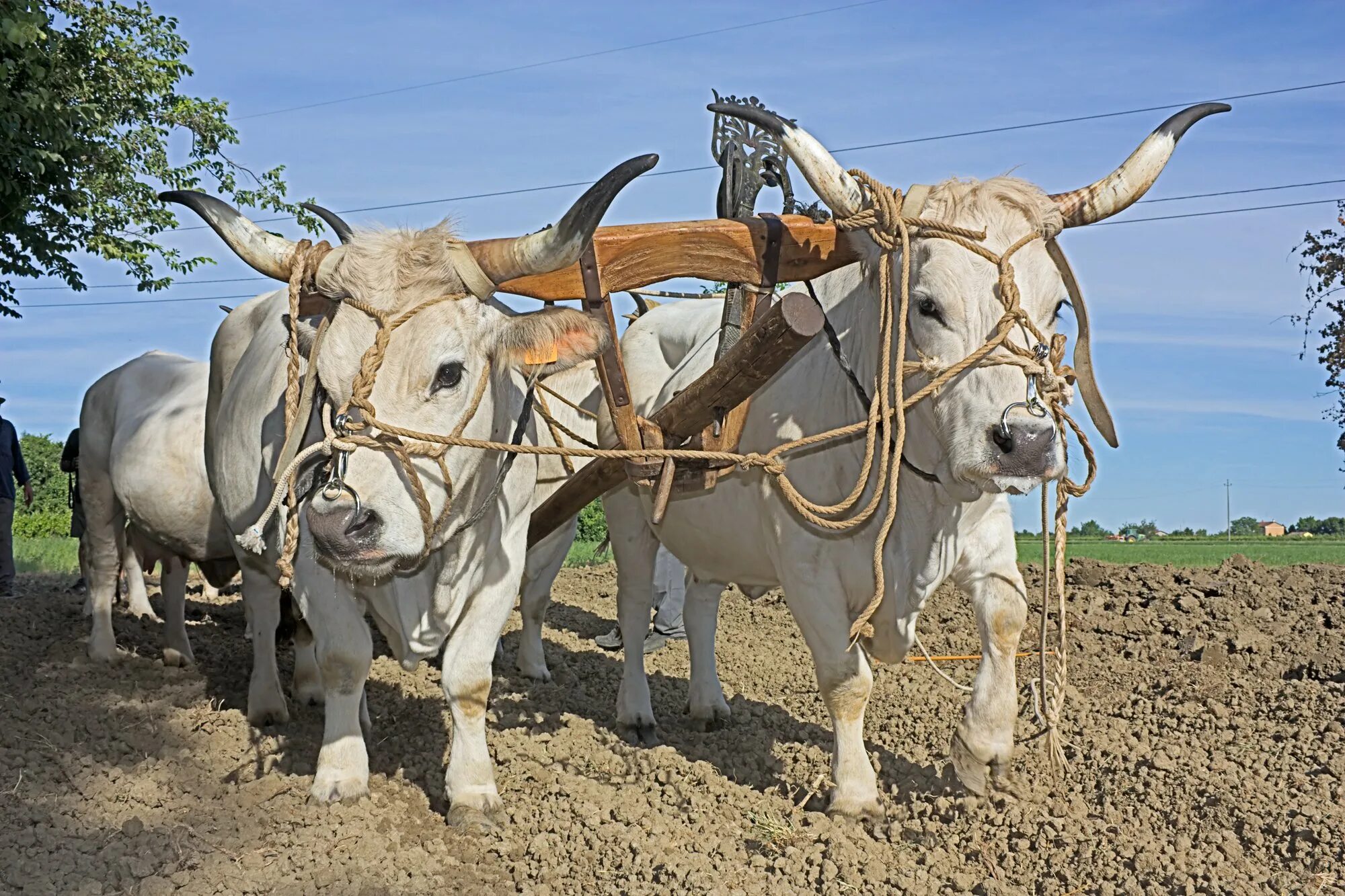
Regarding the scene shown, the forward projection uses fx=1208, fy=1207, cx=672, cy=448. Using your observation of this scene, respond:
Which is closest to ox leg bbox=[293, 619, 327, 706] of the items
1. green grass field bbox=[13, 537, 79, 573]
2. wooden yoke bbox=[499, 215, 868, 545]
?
wooden yoke bbox=[499, 215, 868, 545]

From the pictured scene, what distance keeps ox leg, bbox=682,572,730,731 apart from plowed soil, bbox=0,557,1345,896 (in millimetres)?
132

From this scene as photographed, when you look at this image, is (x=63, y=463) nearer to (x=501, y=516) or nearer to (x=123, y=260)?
(x=123, y=260)

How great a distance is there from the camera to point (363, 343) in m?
3.88

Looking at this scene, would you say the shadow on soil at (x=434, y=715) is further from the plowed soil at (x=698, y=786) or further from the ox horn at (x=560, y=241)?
the ox horn at (x=560, y=241)

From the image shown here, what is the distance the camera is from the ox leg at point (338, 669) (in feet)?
14.8

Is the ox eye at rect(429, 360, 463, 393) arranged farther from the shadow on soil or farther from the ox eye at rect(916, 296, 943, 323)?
the shadow on soil

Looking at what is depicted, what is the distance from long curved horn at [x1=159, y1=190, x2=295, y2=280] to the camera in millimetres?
4277

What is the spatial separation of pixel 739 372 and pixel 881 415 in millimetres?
498

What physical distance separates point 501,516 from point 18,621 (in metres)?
5.21

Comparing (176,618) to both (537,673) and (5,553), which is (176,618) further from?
(5,553)

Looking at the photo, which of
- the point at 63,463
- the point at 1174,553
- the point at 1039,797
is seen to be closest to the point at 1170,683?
the point at 1039,797

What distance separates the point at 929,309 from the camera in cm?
387

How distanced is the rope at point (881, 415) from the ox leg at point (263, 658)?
1810 mm

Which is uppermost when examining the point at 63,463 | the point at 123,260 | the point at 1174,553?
the point at 123,260
